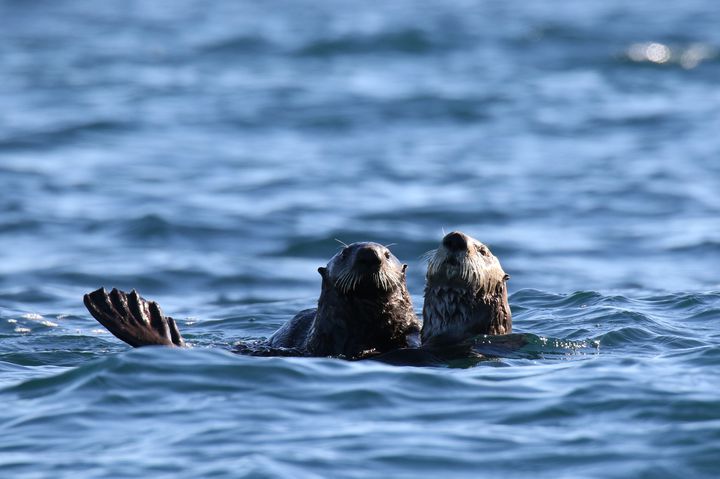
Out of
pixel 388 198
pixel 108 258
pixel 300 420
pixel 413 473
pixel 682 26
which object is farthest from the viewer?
pixel 682 26

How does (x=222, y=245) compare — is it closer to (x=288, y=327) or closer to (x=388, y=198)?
(x=388, y=198)

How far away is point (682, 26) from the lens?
3172 cm

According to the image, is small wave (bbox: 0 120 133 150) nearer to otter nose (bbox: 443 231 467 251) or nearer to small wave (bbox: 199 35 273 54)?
small wave (bbox: 199 35 273 54)

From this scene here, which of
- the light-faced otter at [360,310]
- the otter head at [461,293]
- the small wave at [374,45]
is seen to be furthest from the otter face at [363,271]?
the small wave at [374,45]

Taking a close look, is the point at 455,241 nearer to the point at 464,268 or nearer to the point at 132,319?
the point at 464,268

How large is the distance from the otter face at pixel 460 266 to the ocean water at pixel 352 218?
1.89 ft

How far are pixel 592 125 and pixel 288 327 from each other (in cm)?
1418

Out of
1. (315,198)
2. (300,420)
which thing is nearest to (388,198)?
(315,198)

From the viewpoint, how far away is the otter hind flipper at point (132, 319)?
7.72m

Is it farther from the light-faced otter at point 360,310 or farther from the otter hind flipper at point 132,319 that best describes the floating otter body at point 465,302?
the otter hind flipper at point 132,319

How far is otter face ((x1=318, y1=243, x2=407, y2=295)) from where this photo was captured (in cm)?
827

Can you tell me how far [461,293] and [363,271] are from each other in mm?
695

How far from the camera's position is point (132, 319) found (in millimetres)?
7793

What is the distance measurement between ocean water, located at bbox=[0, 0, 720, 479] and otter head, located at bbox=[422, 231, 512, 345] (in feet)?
1.27
